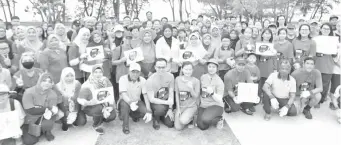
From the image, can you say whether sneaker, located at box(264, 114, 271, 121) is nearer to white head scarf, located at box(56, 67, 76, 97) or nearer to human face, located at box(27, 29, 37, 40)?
white head scarf, located at box(56, 67, 76, 97)

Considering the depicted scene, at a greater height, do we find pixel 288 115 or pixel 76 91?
pixel 76 91

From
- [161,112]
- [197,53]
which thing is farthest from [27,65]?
[197,53]

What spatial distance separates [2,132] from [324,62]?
6383mm

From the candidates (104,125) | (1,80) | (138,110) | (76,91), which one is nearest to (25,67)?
(1,80)

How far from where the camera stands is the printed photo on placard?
5.45 metres

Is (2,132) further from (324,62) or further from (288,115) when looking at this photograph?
(324,62)

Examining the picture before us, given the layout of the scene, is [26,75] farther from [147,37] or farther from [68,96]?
[147,37]

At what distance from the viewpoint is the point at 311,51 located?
5.96 meters

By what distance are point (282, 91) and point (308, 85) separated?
2.08 feet

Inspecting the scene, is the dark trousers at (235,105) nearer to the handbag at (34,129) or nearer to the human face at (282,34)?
the human face at (282,34)

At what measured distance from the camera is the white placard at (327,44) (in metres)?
5.85

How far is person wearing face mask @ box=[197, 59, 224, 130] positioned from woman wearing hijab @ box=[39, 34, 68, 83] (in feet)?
9.41

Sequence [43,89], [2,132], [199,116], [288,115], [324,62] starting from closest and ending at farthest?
[2,132] < [43,89] < [199,116] < [288,115] < [324,62]

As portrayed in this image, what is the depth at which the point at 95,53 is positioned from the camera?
5.51 meters
